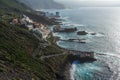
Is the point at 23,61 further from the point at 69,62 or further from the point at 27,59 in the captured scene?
the point at 69,62

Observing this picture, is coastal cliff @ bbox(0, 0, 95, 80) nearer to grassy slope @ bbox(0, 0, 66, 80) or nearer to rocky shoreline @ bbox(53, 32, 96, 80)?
grassy slope @ bbox(0, 0, 66, 80)

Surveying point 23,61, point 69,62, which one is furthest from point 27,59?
point 69,62

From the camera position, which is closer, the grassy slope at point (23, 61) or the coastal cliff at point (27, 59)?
the grassy slope at point (23, 61)

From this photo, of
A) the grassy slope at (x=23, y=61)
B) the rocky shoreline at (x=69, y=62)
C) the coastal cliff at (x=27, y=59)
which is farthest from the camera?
the rocky shoreline at (x=69, y=62)

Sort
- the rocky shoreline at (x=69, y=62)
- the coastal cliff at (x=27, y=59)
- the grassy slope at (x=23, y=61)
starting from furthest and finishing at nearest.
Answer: the rocky shoreline at (x=69, y=62), the coastal cliff at (x=27, y=59), the grassy slope at (x=23, y=61)

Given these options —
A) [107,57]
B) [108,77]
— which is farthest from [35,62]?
[107,57]

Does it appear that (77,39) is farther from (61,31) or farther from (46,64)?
(46,64)

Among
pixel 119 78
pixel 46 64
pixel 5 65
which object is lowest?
pixel 119 78

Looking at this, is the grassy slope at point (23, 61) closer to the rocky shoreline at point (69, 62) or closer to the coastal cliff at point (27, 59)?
the coastal cliff at point (27, 59)

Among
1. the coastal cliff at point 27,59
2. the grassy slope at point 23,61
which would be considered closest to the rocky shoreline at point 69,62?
the coastal cliff at point 27,59

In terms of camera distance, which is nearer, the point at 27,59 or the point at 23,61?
the point at 23,61

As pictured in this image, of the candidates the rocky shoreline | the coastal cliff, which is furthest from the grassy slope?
the rocky shoreline
